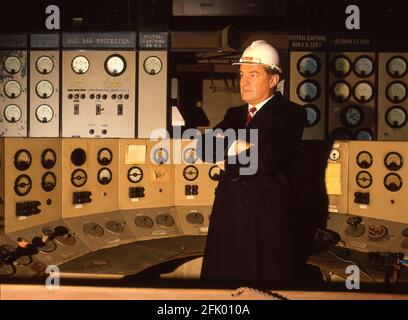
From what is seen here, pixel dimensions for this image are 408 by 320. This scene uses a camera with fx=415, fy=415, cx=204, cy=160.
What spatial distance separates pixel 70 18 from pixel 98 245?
89.1 inches

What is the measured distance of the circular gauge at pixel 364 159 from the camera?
269 centimetres

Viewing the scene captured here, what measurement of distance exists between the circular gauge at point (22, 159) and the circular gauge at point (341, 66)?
2.64 meters

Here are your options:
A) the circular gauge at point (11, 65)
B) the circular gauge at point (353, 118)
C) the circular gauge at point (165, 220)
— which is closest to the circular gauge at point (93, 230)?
the circular gauge at point (165, 220)

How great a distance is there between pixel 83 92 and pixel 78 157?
115 cm

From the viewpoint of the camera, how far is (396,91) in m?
3.62

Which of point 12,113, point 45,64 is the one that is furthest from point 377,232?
point 12,113

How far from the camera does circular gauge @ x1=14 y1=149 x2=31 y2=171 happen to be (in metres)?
2.24

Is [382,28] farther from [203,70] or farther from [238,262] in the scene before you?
[238,262]

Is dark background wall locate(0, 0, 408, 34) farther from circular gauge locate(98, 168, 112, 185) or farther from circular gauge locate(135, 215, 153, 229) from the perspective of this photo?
circular gauge locate(135, 215, 153, 229)

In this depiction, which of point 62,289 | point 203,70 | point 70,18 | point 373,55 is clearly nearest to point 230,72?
point 203,70

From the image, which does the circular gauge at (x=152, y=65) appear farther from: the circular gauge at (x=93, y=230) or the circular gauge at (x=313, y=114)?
the circular gauge at (x=93, y=230)

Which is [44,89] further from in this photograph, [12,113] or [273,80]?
[273,80]

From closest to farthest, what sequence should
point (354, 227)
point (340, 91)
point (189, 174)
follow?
point (354, 227)
point (189, 174)
point (340, 91)

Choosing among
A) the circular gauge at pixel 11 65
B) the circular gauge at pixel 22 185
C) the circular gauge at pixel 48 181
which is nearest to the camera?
the circular gauge at pixel 22 185
